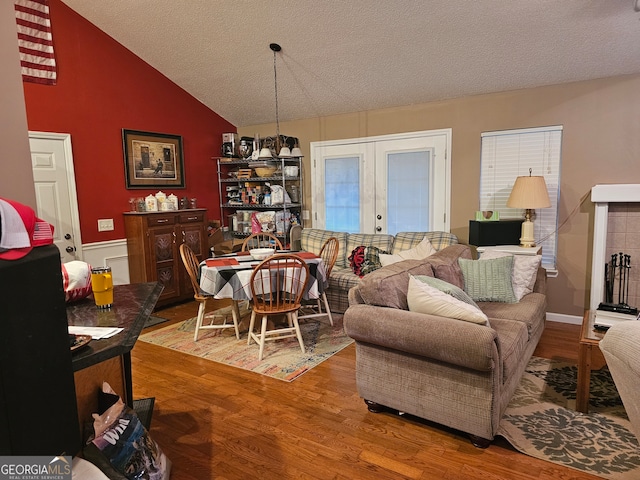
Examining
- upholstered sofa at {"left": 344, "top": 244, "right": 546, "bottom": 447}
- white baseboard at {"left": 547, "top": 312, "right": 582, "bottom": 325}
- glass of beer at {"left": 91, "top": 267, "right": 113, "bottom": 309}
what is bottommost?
white baseboard at {"left": 547, "top": 312, "right": 582, "bottom": 325}

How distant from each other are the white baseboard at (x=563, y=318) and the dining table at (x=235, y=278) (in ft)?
8.23

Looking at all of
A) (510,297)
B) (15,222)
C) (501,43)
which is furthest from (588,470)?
(501,43)

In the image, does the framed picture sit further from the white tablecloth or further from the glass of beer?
the glass of beer

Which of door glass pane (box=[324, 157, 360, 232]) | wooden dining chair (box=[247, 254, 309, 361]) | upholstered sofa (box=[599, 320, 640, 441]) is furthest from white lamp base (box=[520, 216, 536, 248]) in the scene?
upholstered sofa (box=[599, 320, 640, 441])

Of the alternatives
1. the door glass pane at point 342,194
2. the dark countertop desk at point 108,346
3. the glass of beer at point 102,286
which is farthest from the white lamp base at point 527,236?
the glass of beer at point 102,286

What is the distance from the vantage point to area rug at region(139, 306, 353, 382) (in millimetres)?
3336

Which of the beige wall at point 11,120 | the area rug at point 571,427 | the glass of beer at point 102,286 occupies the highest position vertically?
the beige wall at point 11,120

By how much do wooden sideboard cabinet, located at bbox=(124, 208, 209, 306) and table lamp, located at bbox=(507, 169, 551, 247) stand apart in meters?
3.76

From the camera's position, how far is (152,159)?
5250 millimetres

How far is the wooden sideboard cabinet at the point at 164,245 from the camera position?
4.78 meters

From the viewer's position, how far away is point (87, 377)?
1506 millimetres

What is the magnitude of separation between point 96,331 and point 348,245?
3765mm

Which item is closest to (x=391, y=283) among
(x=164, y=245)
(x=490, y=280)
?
(x=490, y=280)

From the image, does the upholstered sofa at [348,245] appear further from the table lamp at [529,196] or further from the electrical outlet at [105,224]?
the electrical outlet at [105,224]
